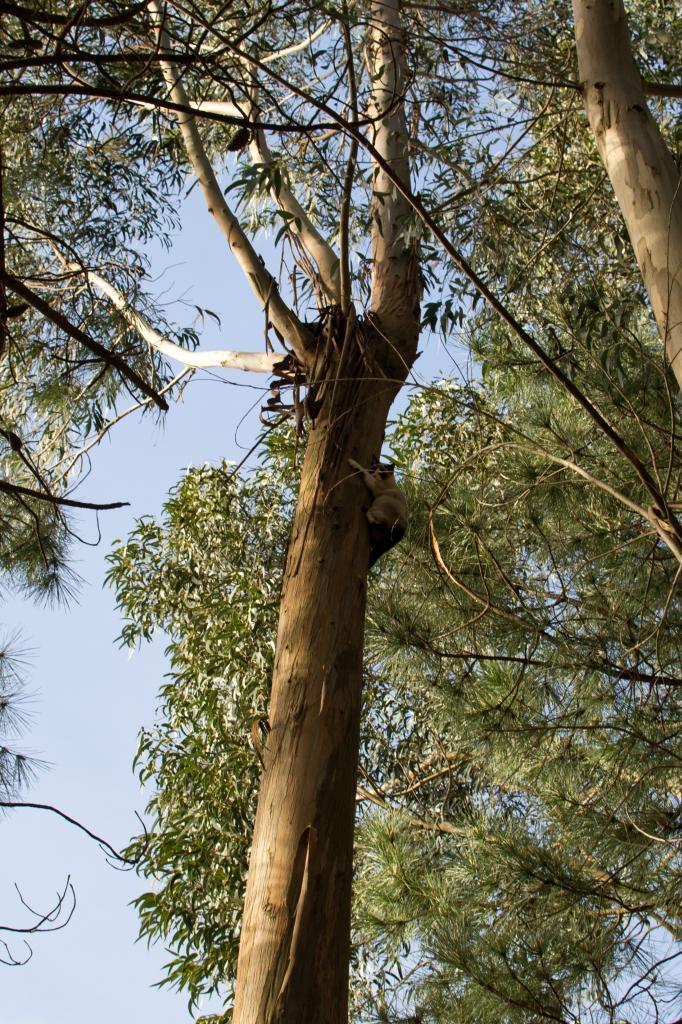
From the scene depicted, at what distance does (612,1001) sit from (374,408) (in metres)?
2.29

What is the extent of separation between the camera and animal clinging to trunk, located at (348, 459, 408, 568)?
8.85ft

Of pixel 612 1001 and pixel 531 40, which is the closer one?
pixel 612 1001

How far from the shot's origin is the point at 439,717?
412cm

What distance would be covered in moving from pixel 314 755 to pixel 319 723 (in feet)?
0.25

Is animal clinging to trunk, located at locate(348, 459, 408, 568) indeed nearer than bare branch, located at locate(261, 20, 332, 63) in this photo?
Yes

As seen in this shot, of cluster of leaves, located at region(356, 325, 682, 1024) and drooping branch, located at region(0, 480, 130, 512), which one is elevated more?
cluster of leaves, located at region(356, 325, 682, 1024)

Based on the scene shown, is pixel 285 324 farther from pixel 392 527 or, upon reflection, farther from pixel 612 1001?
pixel 612 1001

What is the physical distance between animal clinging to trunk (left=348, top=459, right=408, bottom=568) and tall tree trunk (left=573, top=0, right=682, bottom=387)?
0.84 metres

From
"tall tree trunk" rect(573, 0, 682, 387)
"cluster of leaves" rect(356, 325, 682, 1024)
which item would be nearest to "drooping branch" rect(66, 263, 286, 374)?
"cluster of leaves" rect(356, 325, 682, 1024)

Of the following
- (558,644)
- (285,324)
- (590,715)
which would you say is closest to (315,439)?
(285,324)

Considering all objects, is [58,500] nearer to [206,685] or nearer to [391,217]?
[391,217]

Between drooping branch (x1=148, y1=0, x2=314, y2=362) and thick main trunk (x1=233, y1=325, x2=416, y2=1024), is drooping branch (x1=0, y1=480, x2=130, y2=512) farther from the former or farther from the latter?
drooping branch (x1=148, y1=0, x2=314, y2=362)

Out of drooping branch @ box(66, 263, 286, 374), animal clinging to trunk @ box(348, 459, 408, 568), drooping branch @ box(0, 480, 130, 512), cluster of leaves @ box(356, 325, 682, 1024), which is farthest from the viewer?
cluster of leaves @ box(356, 325, 682, 1024)

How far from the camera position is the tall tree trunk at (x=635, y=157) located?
6.60 feet
